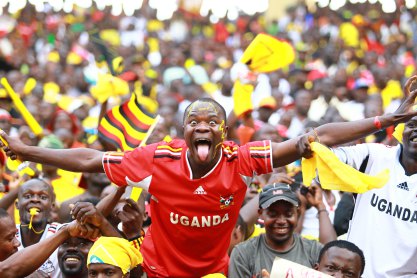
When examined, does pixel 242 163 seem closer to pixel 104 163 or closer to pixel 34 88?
pixel 104 163

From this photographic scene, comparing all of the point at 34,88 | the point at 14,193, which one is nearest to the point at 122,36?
the point at 34,88

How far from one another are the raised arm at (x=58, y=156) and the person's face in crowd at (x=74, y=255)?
2.68 ft

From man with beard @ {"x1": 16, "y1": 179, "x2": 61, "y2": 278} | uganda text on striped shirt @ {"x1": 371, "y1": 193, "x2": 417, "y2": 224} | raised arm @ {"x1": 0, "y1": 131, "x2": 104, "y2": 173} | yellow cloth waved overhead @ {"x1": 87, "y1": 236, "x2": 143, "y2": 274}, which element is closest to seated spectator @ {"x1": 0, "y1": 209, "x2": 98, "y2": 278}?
yellow cloth waved overhead @ {"x1": 87, "y1": 236, "x2": 143, "y2": 274}

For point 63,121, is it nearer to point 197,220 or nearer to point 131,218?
point 131,218

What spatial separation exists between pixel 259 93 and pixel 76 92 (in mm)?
4601

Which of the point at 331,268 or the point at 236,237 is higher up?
the point at 236,237

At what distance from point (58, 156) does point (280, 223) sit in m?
1.83

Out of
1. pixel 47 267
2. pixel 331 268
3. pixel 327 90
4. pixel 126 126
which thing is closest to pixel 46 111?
pixel 327 90

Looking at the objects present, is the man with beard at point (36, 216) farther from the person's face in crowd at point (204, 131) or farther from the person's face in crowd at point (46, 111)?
the person's face in crowd at point (46, 111)

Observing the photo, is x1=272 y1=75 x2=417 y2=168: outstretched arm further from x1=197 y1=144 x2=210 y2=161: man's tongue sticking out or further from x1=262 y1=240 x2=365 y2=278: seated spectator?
x1=262 y1=240 x2=365 y2=278: seated spectator

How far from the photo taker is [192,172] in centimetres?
546

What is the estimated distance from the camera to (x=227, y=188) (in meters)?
5.41

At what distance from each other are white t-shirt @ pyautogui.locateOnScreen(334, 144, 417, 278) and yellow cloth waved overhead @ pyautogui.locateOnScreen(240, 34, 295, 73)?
204 cm

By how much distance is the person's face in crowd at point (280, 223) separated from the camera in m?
6.25
